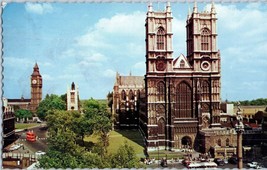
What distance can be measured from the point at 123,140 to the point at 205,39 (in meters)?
2.21

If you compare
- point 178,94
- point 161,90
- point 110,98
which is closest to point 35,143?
point 110,98

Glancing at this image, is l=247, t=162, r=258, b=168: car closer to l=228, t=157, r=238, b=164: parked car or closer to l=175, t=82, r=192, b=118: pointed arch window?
l=228, t=157, r=238, b=164: parked car

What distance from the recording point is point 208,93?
6.49m

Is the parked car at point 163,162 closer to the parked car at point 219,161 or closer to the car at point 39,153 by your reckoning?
the parked car at point 219,161

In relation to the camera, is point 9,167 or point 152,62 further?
point 152,62

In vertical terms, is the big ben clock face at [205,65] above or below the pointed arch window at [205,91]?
above

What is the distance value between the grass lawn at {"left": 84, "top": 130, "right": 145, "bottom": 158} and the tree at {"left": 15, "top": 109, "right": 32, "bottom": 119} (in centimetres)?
102

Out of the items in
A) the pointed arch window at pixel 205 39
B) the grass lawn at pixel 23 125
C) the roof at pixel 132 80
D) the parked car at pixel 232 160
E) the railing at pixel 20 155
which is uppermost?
the pointed arch window at pixel 205 39

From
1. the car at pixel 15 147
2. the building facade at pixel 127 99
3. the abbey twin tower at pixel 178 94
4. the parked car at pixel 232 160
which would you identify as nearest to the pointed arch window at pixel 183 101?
the abbey twin tower at pixel 178 94

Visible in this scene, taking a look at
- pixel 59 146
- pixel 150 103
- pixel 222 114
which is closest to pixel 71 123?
pixel 59 146

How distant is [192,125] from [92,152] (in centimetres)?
174

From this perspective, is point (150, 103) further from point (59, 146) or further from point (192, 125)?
point (59, 146)

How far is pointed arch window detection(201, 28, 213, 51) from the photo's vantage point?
6.26 metres

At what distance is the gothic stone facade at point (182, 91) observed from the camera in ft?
20.4
